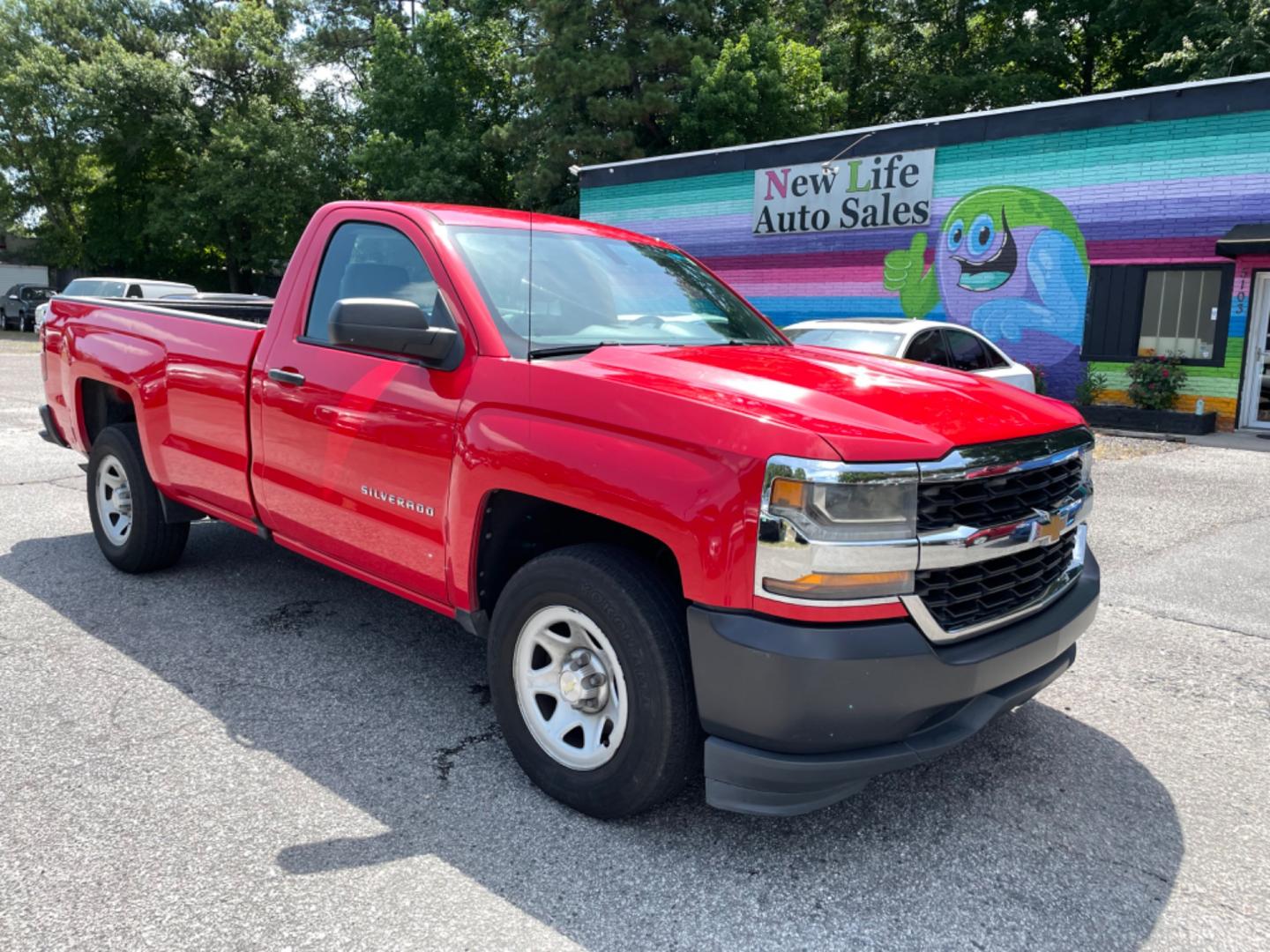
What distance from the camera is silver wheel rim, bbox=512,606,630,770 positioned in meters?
2.88

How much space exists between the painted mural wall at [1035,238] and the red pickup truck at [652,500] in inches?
497

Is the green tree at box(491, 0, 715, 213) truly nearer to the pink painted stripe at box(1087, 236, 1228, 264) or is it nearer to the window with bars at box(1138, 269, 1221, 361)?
the pink painted stripe at box(1087, 236, 1228, 264)

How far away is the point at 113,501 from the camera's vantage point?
5.39 meters

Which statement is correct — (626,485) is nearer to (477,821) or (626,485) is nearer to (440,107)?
→ (477,821)

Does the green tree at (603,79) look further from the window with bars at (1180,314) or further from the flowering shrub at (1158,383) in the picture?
the flowering shrub at (1158,383)

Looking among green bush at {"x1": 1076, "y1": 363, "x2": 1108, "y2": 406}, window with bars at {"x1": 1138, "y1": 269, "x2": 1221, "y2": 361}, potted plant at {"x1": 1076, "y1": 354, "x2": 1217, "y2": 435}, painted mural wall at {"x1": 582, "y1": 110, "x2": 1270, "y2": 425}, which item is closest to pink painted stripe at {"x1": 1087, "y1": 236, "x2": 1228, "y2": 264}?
painted mural wall at {"x1": 582, "y1": 110, "x2": 1270, "y2": 425}

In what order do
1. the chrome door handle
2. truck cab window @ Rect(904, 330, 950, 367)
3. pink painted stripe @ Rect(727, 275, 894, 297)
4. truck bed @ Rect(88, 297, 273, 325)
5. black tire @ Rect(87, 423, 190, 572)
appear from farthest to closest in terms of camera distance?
pink painted stripe @ Rect(727, 275, 894, 297)
truck cab window @ Rect(904, 330, 950, 367)
truck bed @ Rect(88, 297, 273, 325)
black tire @ Rect(87, 423, 190, 572)
the chrome door handle

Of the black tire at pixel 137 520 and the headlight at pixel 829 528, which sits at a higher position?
the headlight at pixel 829 528

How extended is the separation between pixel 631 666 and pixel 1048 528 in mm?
1330

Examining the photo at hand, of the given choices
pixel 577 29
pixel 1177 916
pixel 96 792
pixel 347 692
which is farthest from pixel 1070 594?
pixel 577 29

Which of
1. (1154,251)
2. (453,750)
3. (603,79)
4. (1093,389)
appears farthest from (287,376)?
(603,79)

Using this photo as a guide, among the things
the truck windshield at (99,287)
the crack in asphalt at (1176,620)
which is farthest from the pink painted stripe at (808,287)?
the crack in asphalt at (1176,620)

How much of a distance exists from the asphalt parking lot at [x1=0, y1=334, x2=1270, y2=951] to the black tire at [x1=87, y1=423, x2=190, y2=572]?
0.45m

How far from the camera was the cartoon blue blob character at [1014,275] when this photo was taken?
15250 mm
